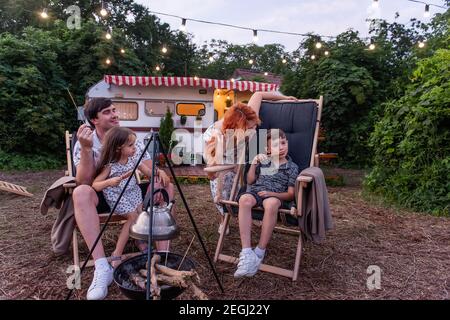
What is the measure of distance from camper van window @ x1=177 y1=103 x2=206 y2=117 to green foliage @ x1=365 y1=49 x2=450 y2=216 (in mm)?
4439

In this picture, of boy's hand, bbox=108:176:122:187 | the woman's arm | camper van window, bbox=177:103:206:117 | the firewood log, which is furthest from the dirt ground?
camper van window, bbox=177:103:206:117

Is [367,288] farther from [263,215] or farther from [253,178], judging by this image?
[253,178]

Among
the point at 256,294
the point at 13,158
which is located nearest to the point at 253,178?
the point at 256,294

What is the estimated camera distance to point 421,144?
14.1ft

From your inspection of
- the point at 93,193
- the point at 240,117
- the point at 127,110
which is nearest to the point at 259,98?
the point at 240,117

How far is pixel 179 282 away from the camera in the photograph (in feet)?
5.31

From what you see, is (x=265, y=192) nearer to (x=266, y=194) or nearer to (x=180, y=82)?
(x=266, y=194)

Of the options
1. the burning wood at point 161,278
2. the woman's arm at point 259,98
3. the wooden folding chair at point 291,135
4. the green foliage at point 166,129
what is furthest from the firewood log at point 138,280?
the green foliage at point 166,129

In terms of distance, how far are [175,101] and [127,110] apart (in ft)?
3.69

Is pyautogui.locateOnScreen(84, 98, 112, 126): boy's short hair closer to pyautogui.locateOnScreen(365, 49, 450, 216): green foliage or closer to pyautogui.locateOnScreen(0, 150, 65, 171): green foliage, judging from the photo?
pyautogui.locateOnScreen(365, 49, 450, 216): green foliage

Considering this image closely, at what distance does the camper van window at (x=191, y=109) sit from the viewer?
321 inches

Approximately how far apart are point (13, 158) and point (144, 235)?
7203 mm

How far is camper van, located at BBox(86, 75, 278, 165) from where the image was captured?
7627 millimetres
